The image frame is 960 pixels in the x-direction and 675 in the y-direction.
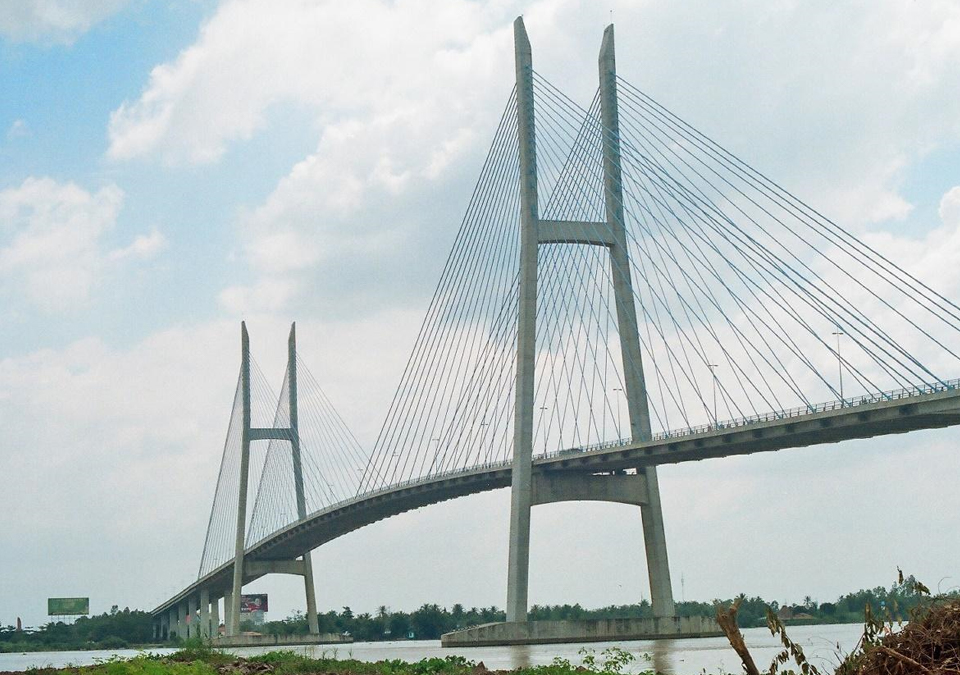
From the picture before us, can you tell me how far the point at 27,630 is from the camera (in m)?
165

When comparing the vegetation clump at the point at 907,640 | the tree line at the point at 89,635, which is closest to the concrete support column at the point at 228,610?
the tree line at the point at 89,635

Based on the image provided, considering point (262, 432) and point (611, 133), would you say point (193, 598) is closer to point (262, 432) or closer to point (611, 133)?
point (262, 432)

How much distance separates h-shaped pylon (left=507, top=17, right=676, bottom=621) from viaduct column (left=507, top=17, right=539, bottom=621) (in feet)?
0.12

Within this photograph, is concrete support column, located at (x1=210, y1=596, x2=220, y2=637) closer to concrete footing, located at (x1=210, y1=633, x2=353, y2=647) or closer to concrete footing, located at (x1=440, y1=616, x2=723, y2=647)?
concrete footing, located at (x1=210, y1=633, x2=353, y2=647)

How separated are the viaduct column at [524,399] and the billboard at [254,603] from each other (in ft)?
204

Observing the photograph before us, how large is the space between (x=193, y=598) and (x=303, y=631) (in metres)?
11.3

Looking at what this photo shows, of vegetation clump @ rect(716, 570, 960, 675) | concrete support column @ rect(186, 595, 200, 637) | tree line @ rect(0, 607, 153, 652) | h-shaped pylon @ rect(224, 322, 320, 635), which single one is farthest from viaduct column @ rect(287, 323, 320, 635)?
vegetation clump @ rect(716, 570, 960, 675)

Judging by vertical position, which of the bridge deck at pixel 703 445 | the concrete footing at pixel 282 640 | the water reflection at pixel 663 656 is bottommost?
the water reflection at pixel 663 656

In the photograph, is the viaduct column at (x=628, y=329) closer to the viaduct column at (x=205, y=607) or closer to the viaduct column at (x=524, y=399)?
the viaduct column at (x=524, y=399)

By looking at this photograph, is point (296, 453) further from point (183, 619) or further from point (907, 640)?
point (907, 640)

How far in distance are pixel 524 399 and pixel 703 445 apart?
22.5 ft

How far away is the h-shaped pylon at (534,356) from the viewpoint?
50969 millimetres

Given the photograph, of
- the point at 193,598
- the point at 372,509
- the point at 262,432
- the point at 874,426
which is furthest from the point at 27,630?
the point at 874,426

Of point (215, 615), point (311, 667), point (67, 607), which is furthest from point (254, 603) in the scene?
point (311, 667)
